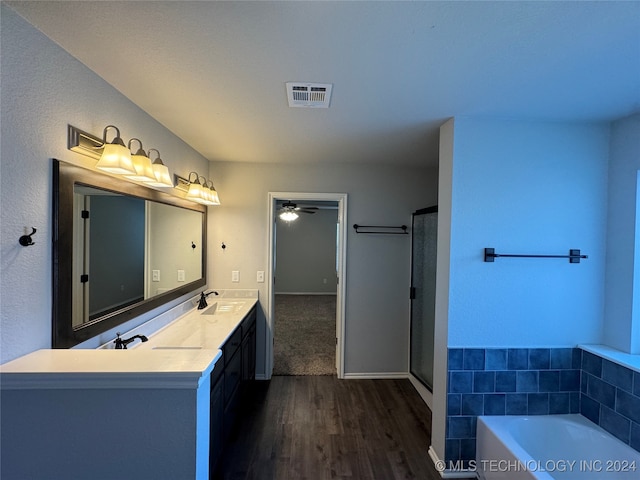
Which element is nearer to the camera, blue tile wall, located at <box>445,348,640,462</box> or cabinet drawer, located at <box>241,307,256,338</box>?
blue tile wall, located at <box>445,348,640,462</box>

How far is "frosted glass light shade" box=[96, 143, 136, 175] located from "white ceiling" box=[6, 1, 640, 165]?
40cm

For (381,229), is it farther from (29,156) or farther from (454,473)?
(29,156)

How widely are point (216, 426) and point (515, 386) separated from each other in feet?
6.75

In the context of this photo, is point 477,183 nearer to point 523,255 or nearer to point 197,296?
point 523,255

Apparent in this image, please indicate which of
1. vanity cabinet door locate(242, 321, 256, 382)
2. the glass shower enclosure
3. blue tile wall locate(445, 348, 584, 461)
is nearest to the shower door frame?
the glass shower enclosure

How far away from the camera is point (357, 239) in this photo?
3.21m

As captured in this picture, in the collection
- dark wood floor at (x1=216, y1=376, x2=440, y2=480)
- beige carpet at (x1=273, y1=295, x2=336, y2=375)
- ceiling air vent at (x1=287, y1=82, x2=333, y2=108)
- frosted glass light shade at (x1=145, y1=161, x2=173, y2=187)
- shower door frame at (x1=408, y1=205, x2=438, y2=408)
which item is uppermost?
ceiling air vent at (x1=287, y1=82, x2=333, y2=108)

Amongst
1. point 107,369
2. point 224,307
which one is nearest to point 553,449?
point 107,369

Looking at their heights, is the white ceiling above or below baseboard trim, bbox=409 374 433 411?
above

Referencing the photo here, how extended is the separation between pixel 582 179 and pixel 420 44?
1699 mm

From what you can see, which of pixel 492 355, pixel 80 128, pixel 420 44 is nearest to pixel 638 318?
pixel 492 355

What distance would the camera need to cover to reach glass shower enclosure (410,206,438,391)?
2.78 metres

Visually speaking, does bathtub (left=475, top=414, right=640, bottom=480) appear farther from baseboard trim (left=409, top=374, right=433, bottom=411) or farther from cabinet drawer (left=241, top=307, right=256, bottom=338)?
cabinet drawer (left=241, top=307, right=256, bottom=338)

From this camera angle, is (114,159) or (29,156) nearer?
(29,156)
